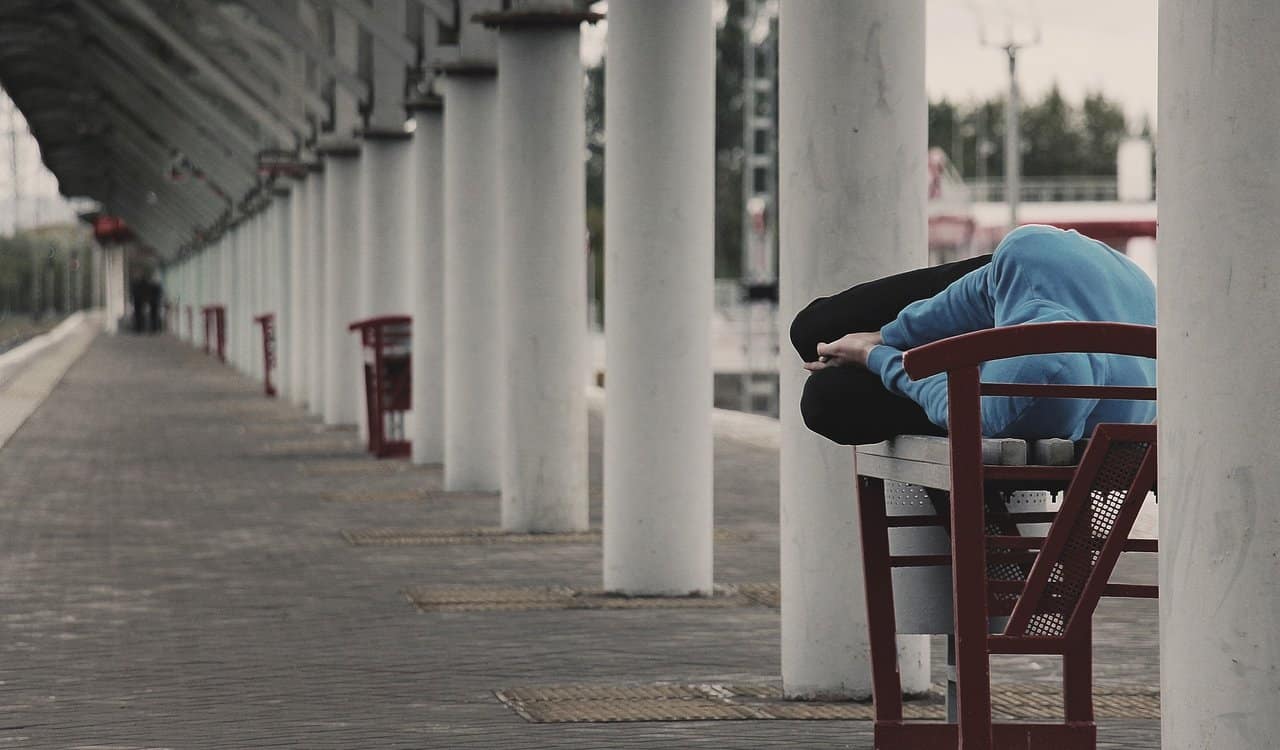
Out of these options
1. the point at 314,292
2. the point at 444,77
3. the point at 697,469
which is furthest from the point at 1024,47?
the point at 697,469

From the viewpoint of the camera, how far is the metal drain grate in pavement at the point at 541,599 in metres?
9.99

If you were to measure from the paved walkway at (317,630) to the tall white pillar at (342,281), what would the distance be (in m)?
7.65

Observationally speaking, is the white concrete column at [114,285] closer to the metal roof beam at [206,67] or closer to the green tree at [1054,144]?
the green tree at [1054,144]

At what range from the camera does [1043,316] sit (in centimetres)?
516

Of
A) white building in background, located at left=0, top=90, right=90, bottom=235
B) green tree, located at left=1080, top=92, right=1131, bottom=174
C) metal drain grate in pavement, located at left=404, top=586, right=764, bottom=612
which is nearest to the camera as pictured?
metal drain grate in pavement, located at left=404, top=586, right=764, bottom=612

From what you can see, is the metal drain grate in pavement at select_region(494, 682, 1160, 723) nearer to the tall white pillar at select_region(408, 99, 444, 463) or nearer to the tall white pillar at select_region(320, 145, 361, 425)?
the tall white pillar at select_region(408, 99, 444, 463)

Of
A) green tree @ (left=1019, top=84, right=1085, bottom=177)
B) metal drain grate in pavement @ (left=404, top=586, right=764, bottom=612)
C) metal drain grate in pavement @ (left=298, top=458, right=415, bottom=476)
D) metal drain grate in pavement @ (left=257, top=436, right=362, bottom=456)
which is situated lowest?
metal drain grate in pavement @ (left=257, top=436, right=362, bottom=456)

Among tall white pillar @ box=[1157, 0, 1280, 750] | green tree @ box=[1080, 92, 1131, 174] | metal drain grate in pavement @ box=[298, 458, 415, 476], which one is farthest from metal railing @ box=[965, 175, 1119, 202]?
tall white pillar @ box=[1157, 0, 1280, 750]

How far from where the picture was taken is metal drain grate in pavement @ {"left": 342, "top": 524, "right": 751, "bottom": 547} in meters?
13.0

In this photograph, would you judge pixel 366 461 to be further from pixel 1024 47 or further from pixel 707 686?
pixel 1024 47

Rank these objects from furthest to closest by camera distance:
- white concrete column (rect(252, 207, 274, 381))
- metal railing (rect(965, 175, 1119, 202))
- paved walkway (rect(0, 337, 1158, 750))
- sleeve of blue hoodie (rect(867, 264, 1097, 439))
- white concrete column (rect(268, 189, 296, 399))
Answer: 1. metal railing (rect(965, 175, 1119, 202))
2. white concrete column (rect(252, 207, 274, 381))
3. white concrete column (rect(268, 189, 296, 399))
4. paved walkway (rect(0, 337, 1158, 750))
5. sleeve of blue hoodie (rect(867, 264, 1097, 439))

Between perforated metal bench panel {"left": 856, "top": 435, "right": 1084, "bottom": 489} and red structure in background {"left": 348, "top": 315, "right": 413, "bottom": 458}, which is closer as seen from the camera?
perforated metal bench panel {"left": 856, "top": 435, "right": 1084, "bottom": 489}

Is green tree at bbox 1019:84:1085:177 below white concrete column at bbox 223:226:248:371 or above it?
above

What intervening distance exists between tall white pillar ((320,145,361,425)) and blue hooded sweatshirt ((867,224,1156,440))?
20165mm
